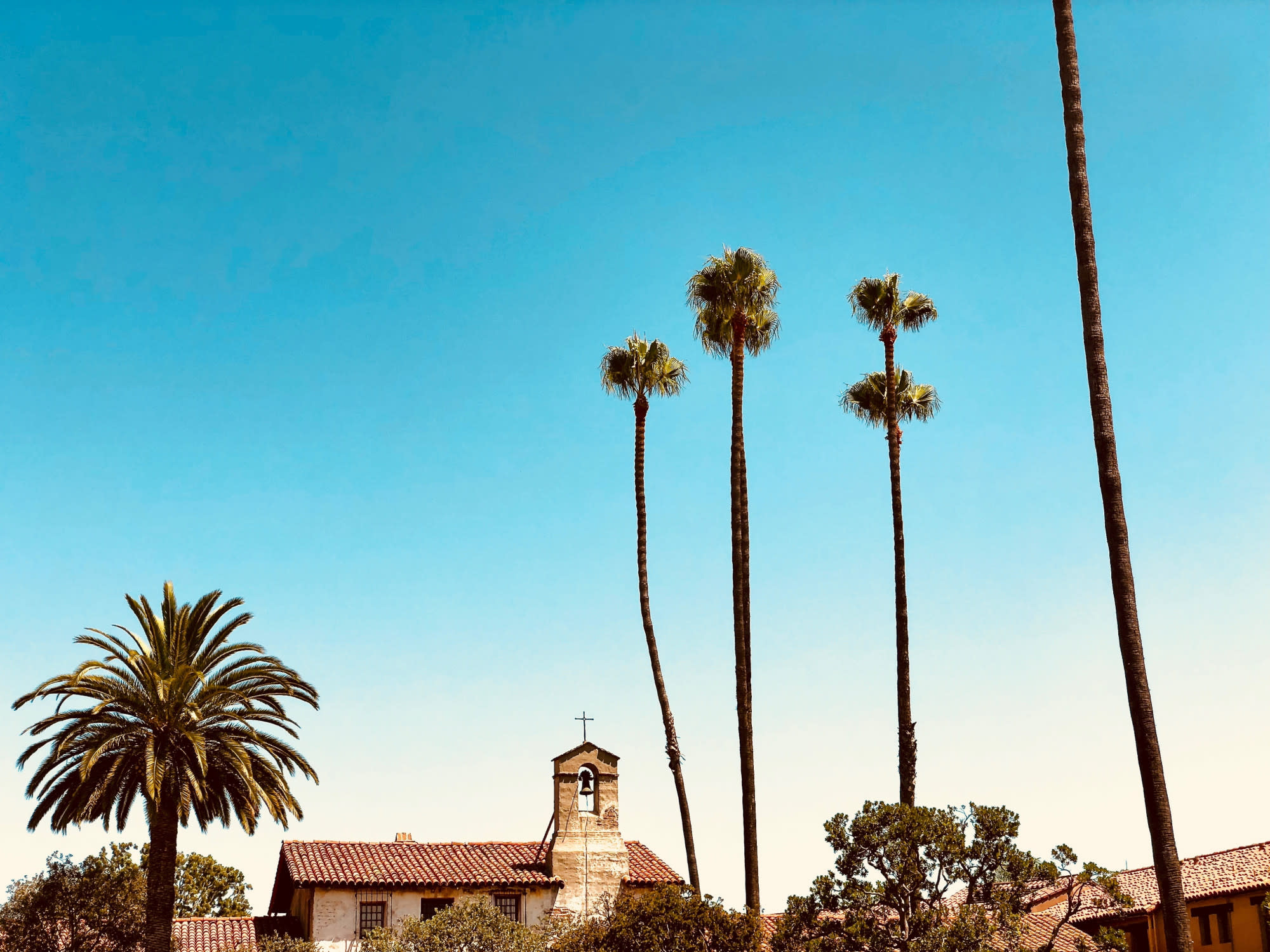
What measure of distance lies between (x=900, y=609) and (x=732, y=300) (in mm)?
9687

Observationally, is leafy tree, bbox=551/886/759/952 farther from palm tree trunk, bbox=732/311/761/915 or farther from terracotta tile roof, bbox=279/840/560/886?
terracotta tile roof, bbox=279/840/560/886

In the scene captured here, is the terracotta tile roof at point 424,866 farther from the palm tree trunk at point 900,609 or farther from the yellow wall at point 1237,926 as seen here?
the yellow wall at point 1237,926

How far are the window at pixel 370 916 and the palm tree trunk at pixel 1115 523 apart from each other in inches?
977

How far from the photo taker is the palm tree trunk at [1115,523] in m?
15.1

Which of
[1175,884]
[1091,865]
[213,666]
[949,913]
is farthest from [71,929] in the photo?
[1175,884]

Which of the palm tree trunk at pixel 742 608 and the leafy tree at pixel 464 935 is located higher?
the palm tree trunk at pixel 742 608

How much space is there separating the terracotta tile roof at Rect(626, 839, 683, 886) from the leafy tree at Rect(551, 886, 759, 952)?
11543mm

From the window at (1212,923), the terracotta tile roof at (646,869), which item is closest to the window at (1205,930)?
the window at (1212,923)

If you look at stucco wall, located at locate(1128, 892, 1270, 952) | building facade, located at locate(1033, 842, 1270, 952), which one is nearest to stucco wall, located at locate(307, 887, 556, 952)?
building facade, located at locate(1033, 842, 1270, 952)

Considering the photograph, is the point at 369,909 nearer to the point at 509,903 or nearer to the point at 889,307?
the point at 509,903

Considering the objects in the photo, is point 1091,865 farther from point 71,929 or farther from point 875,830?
point 71,929

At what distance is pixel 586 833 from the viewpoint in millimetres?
37656

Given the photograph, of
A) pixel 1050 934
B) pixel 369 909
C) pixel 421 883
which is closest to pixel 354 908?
pixel 369 909

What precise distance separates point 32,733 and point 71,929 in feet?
22.7
